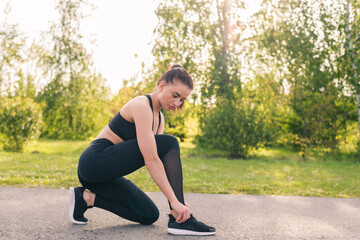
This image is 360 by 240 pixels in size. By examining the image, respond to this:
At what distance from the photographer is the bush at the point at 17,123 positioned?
11633mm

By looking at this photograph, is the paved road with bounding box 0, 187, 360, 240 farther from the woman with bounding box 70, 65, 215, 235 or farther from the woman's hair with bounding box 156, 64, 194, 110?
the woman's hair with bounding box 156, 64, 194, 110

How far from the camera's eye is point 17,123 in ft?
38.3

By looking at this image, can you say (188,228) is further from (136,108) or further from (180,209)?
(136,108)

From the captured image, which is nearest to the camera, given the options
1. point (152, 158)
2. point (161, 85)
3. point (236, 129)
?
point (152, 158)

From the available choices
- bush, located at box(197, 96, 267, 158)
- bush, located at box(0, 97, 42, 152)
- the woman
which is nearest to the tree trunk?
bush, located at box(197, 96, 267, 158)

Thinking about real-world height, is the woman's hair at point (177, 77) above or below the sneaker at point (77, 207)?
above

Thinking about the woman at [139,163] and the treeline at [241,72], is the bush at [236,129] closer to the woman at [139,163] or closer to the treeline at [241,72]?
the treeline at [241,72]

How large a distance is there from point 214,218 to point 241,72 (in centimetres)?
1007

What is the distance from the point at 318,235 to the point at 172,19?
11.4m

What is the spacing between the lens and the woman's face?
2.99 m

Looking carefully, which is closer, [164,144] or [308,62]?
[164,144]

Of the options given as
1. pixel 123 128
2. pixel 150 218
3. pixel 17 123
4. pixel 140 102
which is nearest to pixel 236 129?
pixel 17 123

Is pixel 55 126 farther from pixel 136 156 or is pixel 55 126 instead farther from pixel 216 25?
pixel 136 156

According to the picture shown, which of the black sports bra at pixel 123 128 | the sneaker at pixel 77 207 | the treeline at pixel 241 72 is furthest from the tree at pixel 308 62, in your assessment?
the sneaker at pixel 77 207
